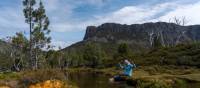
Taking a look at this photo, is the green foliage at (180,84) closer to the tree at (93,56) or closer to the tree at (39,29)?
the tree at (39,29)

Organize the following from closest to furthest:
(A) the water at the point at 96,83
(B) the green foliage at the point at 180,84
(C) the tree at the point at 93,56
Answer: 1. (B) the green foliage at the point at 180,84
2. (A) the water at the point at 96,83
3. (C) the tree at the point at 93,56

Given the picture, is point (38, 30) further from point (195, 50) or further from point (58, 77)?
point (195, 50)

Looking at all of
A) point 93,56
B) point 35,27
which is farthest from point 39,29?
point 93,56

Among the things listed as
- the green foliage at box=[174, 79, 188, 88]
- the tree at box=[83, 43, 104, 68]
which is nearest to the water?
the green foliage at box=[174, 79, 188, 88]

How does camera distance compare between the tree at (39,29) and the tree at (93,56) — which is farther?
the tree at (93,56)

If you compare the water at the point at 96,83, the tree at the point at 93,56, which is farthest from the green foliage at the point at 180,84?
the tree at the point at 93,56

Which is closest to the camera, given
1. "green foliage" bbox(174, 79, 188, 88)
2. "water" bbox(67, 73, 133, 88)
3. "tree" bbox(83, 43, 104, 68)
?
"green foliage" bbox(174, 79, 188, 88)

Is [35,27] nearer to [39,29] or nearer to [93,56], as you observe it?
[39,29]

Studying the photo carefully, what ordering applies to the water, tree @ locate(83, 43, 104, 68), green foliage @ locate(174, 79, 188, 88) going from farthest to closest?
tree @ locate(83, 43, 104, 68) < the water < green foliage @ locate(174, 79, 188, 88)

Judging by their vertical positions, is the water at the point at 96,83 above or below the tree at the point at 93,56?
below

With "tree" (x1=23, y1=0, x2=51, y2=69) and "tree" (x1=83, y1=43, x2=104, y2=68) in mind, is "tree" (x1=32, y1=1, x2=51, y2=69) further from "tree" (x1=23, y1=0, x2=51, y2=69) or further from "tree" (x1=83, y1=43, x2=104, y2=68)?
"tree" (x1=83, y1=43, x2=104, y2=68)

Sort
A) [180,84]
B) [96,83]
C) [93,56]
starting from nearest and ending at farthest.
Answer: [180,84]
[96,83]
[93,56]

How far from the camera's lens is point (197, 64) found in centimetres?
8506

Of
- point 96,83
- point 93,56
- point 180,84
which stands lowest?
point 96,83
